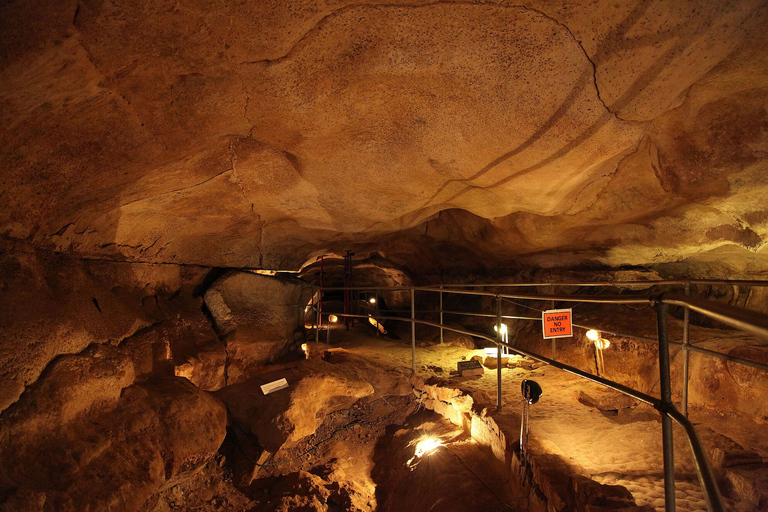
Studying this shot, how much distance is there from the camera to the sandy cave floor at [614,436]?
8.42ft

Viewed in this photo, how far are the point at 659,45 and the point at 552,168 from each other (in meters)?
1.42

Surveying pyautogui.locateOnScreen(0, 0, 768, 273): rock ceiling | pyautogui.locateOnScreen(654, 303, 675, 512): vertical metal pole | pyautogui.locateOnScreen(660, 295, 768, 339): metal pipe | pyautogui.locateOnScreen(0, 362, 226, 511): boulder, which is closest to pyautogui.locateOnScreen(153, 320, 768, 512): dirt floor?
pyautogui.locateOnScreen(0, 362, 226, 511): boulder

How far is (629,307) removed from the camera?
617cm

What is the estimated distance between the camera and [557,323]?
375cm

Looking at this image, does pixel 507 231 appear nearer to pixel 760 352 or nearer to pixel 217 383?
pixel 760 352

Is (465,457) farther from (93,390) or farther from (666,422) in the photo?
(93,390)

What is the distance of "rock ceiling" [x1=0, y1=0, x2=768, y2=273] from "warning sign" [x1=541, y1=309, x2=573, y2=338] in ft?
4.68

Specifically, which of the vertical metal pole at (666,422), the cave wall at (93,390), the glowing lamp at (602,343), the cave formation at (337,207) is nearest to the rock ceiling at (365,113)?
the cave formation at (337,207)

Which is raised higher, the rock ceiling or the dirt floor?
the rock ceiling

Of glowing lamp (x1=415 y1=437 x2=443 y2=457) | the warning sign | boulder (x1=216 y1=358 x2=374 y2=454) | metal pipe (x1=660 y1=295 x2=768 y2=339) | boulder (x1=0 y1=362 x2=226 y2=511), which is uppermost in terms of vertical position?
metal pipe (x1=660 y1=295 x2=768 y2=339)

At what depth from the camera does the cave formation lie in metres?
2.25

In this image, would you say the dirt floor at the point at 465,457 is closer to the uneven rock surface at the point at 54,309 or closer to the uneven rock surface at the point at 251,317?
the uneven rock surface at the point at 251,317

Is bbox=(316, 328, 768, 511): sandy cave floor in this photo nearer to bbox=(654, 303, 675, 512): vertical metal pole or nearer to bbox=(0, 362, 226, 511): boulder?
bbox=(654, 303, 675, 512): vertical metal pole

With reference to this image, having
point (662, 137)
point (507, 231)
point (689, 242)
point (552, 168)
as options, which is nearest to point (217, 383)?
point (552, 168)
